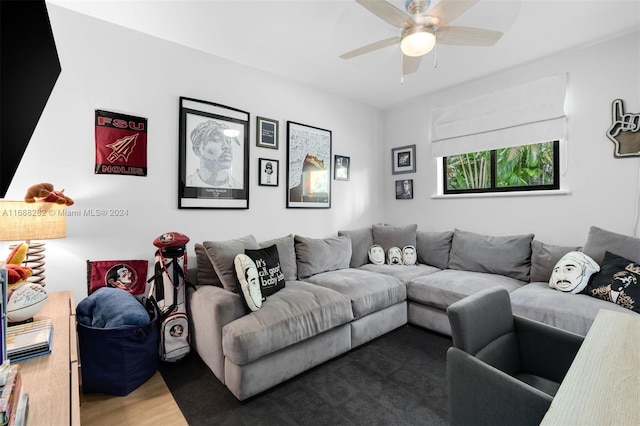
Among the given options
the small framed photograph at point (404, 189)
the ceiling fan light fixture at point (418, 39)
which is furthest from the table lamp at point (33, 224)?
the small framed photograph at point (404, 189)

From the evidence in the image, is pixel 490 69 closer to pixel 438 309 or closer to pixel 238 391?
pixel 438 309

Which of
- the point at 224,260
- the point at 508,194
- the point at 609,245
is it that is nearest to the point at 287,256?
the point at 224,260

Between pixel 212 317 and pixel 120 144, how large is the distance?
1.51 metres

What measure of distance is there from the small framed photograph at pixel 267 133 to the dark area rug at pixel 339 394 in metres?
2.06

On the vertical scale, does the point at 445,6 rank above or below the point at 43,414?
above

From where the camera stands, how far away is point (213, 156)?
271 centimetres

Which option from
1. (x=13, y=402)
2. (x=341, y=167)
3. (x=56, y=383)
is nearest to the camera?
(x=13, y=402)

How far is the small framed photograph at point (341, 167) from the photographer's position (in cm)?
378

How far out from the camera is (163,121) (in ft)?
8.04

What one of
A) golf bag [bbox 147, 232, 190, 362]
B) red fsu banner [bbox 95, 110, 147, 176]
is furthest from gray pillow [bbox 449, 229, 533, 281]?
red fsu banner [bbox 95, 110, 147, 176]

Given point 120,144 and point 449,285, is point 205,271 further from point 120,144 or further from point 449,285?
point 449,285

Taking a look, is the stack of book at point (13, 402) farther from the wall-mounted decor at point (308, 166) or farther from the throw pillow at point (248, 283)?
the wall-mounted decor at point (308, 166)

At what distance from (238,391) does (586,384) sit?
5.43 ft

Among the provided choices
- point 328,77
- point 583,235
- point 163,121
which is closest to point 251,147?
point 163,121
